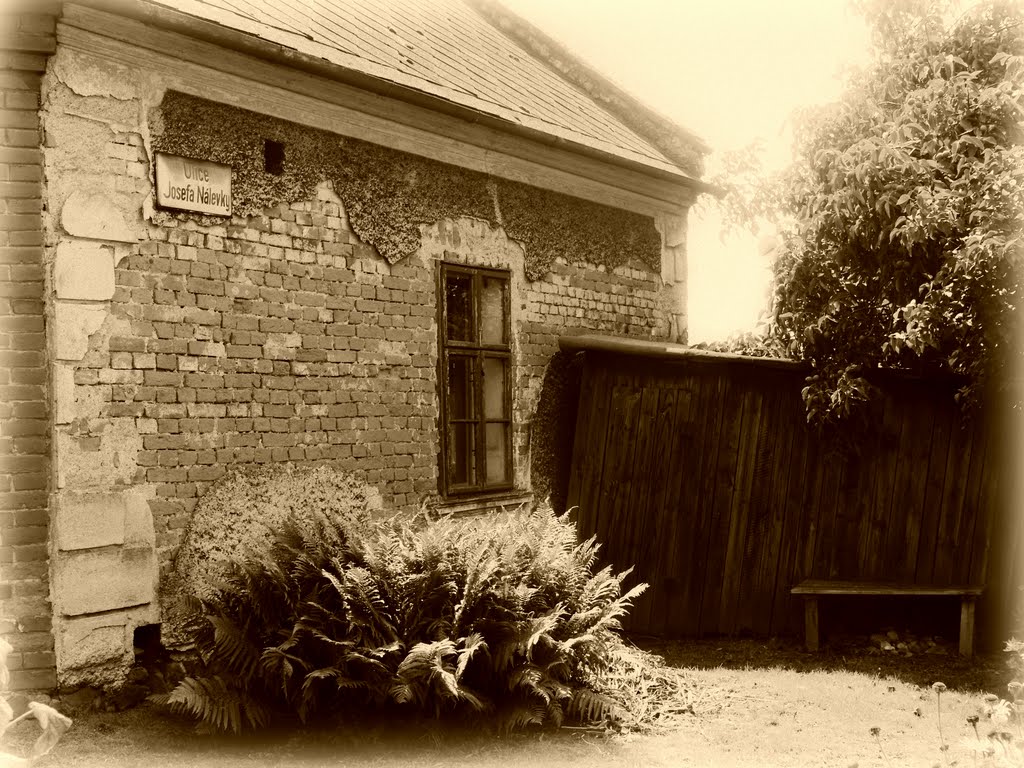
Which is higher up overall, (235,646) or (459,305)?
(459,305)

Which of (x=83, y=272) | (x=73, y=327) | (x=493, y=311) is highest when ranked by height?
(x=83, y=272)

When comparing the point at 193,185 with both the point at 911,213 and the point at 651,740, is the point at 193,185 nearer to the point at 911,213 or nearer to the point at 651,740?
the point at 651,740

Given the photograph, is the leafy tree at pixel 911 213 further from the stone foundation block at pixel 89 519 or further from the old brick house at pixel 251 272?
the stone foundation block at pixel 89 519

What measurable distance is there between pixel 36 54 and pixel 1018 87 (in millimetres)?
6225

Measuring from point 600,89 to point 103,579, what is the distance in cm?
780

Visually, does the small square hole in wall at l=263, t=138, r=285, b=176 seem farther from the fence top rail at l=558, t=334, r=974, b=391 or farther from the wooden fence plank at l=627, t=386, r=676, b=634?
the wooden fence plank at l=627, t=386, r=676, b=634

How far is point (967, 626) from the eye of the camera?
23.6ft

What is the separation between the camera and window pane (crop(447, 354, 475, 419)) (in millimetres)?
7789

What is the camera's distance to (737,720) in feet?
18.2

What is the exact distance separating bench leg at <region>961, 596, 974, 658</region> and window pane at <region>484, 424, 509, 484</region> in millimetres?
3684

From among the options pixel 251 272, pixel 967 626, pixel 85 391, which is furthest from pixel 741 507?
pixel 85 391

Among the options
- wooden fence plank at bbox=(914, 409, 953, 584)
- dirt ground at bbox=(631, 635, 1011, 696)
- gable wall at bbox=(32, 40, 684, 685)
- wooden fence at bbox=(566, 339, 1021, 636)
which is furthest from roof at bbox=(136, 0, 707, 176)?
dirt ground at bbox=(631, 635, 1011, 696)

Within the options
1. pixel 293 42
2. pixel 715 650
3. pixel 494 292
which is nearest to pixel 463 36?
pixel 494 292

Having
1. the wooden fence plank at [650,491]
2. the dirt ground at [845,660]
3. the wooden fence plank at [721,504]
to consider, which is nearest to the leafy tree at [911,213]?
the wooden fence plank at [721,504]
